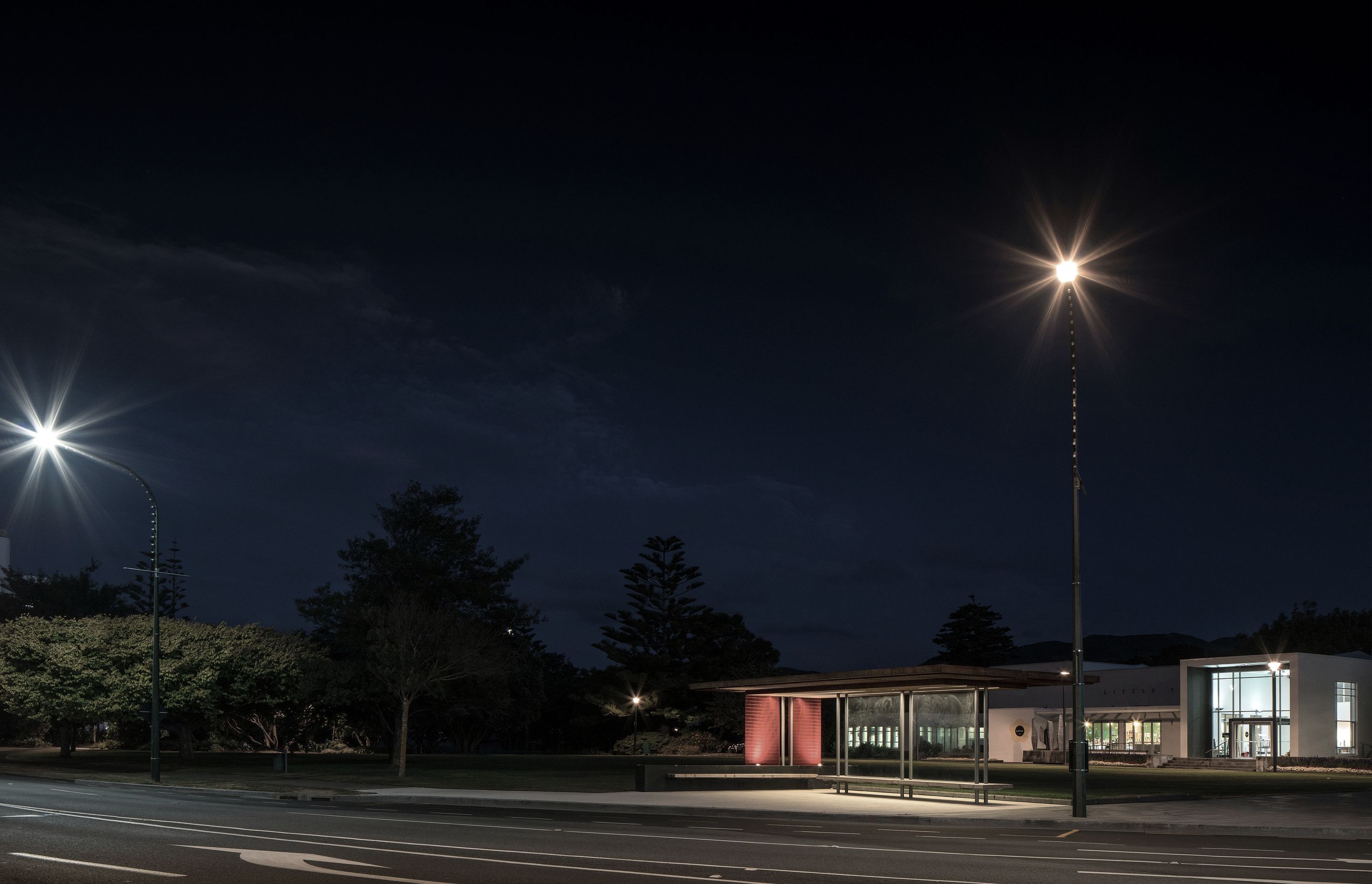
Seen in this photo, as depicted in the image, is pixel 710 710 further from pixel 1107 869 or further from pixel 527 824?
pixel 1107 869

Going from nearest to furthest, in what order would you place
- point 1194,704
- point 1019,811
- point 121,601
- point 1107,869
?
point 1107,869
point 1019,811
point 1194,704
point 121,601

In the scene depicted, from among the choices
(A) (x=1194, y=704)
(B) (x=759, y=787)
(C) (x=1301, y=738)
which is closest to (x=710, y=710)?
(A) (x=1194, y=704)

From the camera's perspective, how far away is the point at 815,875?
1178 cm

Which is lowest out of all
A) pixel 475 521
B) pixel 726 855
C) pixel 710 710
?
pixel 710 710

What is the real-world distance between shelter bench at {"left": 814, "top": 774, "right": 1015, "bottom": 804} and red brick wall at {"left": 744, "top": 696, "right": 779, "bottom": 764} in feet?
30.3

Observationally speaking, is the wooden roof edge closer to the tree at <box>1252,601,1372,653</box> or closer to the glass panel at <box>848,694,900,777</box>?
the glass panel at <box>848,694,900,777</box>

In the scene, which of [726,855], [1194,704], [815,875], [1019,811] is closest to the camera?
[815,875]

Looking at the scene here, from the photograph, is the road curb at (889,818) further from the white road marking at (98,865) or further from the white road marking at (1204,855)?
the white road marking at (98,865)

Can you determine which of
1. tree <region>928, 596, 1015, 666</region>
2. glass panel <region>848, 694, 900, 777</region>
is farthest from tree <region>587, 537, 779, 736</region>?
tree <region>928, 596, 1015, 666</region>

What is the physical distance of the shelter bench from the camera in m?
25.6

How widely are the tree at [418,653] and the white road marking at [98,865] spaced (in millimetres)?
20302

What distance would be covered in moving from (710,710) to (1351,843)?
52.0 m

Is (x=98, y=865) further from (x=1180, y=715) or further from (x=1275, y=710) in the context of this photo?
(x=1180, y=715)

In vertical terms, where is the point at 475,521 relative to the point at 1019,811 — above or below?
above
